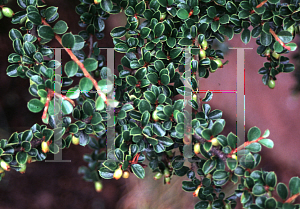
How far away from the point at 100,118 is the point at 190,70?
293 millimetres

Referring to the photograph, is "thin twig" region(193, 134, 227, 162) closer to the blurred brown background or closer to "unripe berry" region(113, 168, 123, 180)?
"unripe berry" region(113, 168, 123, 180)

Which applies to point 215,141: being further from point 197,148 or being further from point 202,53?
point 202,53

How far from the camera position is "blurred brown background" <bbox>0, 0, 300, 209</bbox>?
1144 mm

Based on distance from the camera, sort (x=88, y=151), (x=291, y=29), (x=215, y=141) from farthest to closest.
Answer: (x=88, y=151), (x=291, y=29), (x=215, y=141)

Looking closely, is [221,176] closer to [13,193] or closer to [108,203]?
[108,203]

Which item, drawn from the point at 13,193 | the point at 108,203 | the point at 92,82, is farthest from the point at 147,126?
the point at 13,193

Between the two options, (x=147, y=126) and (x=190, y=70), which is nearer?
(x=147, y=126)

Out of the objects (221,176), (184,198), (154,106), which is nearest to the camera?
(221,176)

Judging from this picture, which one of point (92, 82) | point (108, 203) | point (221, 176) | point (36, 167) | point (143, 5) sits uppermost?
point (143, 5)

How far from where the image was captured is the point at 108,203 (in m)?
1.20

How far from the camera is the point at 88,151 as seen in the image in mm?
1136

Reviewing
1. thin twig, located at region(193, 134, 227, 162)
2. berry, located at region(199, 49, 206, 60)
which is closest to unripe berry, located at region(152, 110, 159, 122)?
thin twig, located at region(193, 134, 227, 162)

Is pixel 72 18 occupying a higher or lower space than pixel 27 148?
higher

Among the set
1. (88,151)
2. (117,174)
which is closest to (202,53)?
(117,174)
